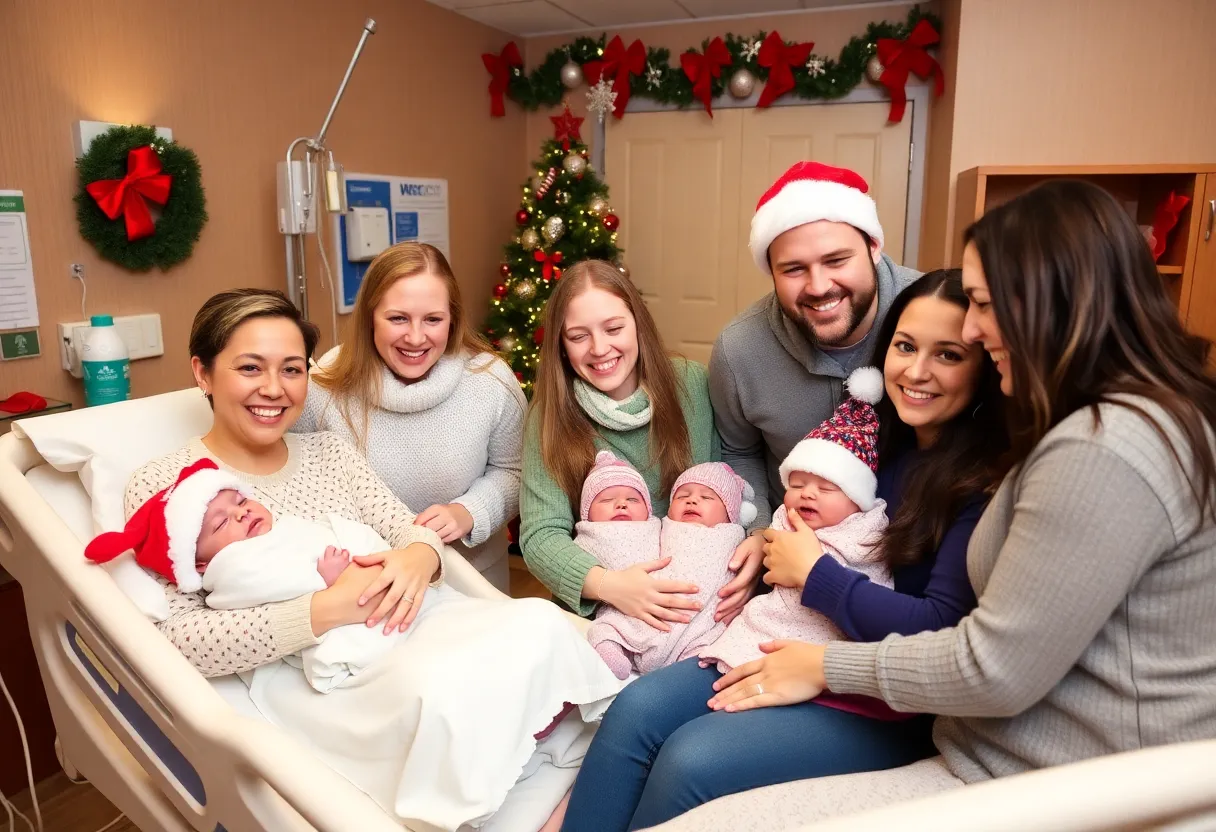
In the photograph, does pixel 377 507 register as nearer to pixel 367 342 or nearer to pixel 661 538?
pixel 367 342

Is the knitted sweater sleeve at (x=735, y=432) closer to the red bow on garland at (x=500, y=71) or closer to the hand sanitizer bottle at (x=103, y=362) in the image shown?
the hand sanitizer bottle at (x=103, y=362)

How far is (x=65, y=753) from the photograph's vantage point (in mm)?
1592

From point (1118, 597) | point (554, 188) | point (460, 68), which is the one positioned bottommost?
point (1118, 597)

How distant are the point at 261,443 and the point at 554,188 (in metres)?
2.94

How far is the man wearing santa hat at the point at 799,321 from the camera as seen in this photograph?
1704 mm

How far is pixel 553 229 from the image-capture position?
415 cm

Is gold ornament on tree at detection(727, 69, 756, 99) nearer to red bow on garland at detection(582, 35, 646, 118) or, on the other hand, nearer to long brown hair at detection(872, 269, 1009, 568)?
red bow on garland at detection(582, 35, 646, 118)

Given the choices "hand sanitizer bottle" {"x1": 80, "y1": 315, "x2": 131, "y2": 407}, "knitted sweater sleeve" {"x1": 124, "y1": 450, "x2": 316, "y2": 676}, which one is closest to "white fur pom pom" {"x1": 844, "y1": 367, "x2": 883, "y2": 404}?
"knitted sweater sleeve" {"x1": 124, "y1": 450, "x2": 316, "y2": 676}

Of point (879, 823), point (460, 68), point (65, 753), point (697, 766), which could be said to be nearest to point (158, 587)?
point (65, 753)

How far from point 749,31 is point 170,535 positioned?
3838mm

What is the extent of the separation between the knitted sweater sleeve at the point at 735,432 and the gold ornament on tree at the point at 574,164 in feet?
8.23

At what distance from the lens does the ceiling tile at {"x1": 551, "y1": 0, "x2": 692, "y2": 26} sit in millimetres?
3969

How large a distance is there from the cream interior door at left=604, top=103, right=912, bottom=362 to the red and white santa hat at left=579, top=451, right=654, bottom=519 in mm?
2857

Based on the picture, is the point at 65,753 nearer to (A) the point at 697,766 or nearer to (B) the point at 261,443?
(B) the point at 261,443
